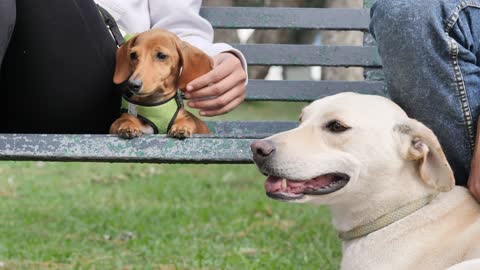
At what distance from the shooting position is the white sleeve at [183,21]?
3602 mm

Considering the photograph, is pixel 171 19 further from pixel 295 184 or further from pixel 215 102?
pixel 295 184

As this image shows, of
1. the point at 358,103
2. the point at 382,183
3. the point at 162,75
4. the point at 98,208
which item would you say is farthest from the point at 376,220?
the point at 98,208

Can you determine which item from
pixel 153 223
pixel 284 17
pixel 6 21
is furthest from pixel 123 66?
pixel 153 223

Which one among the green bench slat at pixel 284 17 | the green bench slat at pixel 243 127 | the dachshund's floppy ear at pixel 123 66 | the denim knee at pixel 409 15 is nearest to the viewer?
the denim knee at pixel 409 15

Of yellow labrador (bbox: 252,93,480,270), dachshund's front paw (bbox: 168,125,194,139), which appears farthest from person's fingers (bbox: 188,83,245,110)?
yellow labrador (bbox: 252,93,480,270)

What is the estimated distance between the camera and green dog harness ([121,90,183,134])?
3.30m

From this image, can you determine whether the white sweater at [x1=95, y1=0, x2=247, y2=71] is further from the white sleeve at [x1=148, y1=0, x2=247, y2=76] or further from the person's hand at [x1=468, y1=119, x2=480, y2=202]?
the person's hand at [x1=468, y1=119, x2=480, y2=202]

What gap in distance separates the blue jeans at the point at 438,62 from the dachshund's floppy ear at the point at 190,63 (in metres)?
0.60

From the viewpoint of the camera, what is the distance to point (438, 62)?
2947 mm

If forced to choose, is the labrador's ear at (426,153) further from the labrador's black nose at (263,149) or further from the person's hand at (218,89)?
the person's hand at (218,89)

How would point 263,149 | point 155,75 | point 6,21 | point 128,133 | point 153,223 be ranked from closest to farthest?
1. point 263,149
2. point 6,21
3. point 128,133
4. point 155,75
5. point 153,223

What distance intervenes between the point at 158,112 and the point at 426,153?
944mm

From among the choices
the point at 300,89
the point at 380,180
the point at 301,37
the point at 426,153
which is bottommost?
the point at 301,37

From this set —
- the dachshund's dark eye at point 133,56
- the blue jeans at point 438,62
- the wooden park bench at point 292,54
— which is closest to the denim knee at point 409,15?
the blue jeans at point 438,62
